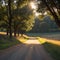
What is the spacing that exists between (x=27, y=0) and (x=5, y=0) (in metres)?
20.0

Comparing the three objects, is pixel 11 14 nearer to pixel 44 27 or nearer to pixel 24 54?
pixel 24 54

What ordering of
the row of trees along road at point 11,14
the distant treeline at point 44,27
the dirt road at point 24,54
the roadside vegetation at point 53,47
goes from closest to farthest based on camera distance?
the dirt road at point 24,54 < the roadside vegetation at point 53,47 < the row of trees along road at point 11,14 < the distant treeline at point 44,27

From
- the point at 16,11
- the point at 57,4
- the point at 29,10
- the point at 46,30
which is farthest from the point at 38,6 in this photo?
the point at 46,30

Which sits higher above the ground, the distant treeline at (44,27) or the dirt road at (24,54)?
the distant treeline at (44,27)

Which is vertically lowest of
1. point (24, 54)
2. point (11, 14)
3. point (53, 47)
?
point (24, 54)

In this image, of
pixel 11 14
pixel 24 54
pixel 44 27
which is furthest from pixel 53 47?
pixel 44 27

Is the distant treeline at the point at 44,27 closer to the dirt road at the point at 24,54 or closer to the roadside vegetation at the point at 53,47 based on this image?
the roadside vegetation at the point at 53,47

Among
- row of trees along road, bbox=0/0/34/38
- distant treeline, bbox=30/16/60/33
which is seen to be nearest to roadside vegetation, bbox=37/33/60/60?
row of trees along road, bbox=0/0/34/38

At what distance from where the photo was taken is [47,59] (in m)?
17.4

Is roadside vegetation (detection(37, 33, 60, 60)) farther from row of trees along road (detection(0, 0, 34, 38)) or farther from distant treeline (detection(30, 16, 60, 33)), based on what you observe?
distant treeline (detection(30, 16, 60, 33))

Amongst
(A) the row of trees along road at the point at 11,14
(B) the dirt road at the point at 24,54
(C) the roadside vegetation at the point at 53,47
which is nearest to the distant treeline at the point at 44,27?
(A) the row of trees along road at the point at 11,14

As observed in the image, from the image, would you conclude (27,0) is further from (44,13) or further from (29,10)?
(29,10)

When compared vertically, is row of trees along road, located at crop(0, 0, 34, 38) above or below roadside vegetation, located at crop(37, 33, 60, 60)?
above

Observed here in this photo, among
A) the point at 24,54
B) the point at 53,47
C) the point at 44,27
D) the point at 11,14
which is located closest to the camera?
the point at 24,54
